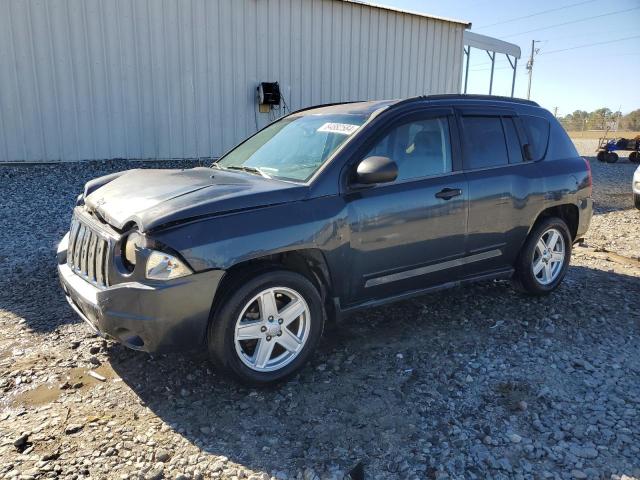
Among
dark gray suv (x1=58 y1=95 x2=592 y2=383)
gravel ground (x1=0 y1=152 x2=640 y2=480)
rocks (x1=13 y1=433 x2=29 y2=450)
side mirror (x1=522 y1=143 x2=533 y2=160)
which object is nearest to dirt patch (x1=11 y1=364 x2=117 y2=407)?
gravel ground (x1=0 y1=152 x2=640 y2=480)

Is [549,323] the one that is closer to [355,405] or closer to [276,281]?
[355,405]

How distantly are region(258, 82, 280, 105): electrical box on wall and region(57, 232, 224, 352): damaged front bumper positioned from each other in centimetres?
944

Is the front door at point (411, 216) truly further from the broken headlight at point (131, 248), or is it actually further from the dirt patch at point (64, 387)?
the dirt patch at point (64, 387)

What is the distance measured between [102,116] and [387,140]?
8.46 m

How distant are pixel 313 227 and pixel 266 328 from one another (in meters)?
0.70

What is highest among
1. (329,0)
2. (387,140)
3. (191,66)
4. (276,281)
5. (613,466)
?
(329,0)

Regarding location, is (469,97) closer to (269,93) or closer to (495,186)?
(495,186)

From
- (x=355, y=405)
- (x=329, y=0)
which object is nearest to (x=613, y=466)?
(x=355, y=405)

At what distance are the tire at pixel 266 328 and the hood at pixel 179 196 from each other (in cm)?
48

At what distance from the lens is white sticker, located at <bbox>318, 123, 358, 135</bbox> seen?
3729mm

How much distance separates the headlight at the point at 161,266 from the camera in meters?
2.84

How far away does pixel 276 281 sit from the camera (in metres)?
3.15

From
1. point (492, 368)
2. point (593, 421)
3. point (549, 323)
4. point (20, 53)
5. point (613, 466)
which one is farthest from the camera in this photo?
Result: point (20, 53)

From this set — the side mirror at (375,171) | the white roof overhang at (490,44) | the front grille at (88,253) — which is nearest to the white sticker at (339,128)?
the side mirror at (375,171)
